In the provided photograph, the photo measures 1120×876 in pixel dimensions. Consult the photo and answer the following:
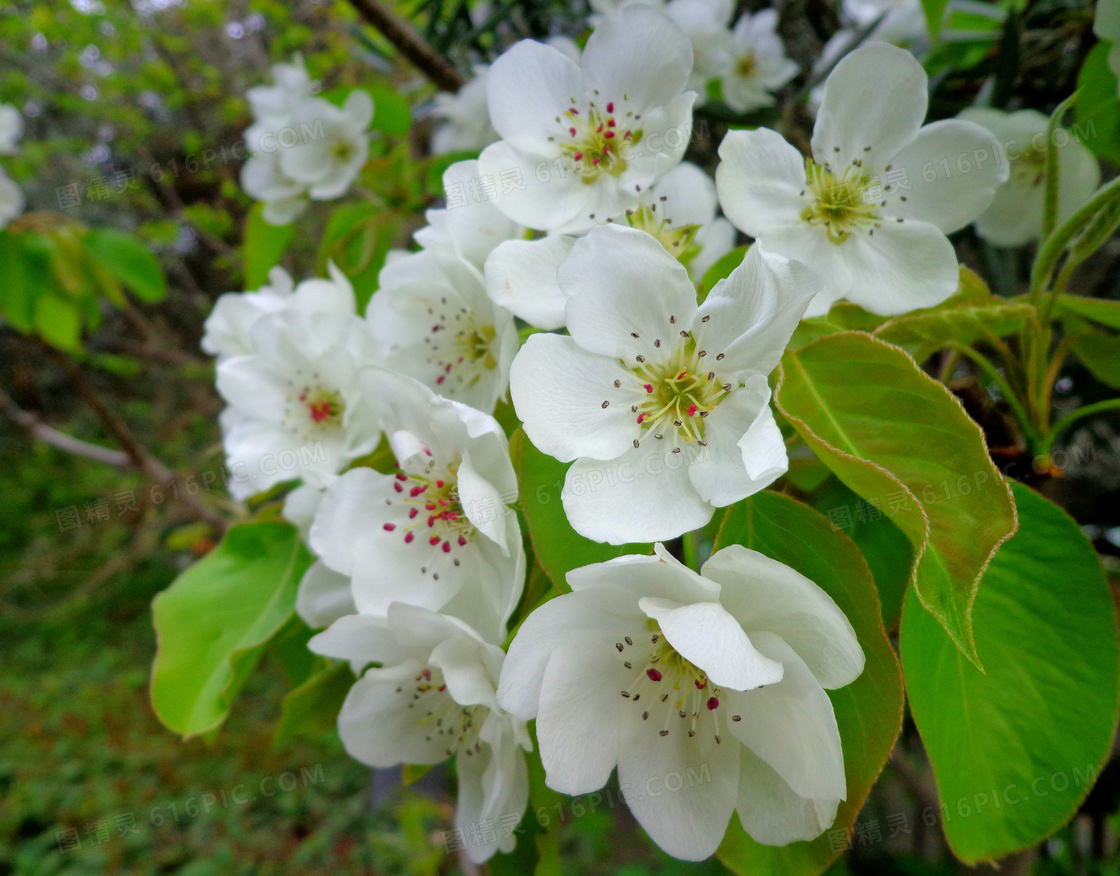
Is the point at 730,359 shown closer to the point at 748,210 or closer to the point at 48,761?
the point at 748,210

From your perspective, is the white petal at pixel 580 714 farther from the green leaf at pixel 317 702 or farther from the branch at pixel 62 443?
the branch at pixel 62 443

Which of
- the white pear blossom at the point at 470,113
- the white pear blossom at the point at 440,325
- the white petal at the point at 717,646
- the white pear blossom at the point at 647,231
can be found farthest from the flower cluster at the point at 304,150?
the white petal at the point at 717,646

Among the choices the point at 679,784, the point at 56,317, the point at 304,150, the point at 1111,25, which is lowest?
the point at 56,317

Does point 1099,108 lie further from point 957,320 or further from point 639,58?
point 639,58

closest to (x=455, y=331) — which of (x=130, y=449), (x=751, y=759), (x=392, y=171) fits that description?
(x=751, y=759)

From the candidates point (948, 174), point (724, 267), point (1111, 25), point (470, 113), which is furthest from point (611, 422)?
point (470, 113)

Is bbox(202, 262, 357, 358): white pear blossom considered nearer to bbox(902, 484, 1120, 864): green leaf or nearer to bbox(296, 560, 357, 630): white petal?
bbox(296, 560, 357, 630): white petal
